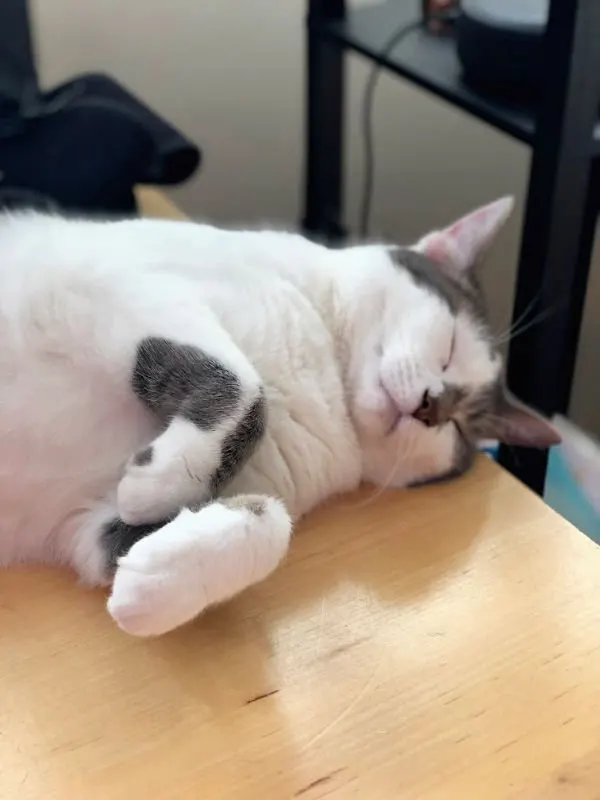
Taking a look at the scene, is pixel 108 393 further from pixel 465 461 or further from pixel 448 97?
pixel 448 97

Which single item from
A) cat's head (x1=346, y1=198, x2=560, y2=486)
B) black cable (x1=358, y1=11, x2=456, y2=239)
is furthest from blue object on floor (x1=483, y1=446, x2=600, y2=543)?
black cable (x1=358, y1=11, x2=456, y2=239)

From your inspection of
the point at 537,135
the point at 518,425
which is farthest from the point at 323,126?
the point at 518,425

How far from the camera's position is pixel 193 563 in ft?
2.54

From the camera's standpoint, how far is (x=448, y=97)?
1.30 m

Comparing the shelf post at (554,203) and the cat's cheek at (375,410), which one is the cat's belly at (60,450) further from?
the shelf post at (554,203)

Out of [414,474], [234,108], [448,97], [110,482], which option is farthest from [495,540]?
Result: [234,108]

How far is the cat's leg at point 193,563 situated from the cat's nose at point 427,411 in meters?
0.27

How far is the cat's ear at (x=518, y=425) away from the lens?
3.85 feet

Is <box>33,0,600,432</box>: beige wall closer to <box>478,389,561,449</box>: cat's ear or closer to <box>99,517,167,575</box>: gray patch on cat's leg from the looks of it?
<box>478,389,561,449</box>: cat's ear

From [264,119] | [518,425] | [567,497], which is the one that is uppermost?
[264,119]

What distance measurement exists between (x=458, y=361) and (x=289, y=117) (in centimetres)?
108

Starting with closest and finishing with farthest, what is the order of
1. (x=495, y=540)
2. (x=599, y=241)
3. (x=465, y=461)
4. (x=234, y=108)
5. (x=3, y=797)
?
1. (x=3, y=797)
2. (x=495, y=540)
3. (x=465, y=461)
4. (x=599, y=241)
5. (x=234, y=108)

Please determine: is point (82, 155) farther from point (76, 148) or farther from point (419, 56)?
point (419, 56)

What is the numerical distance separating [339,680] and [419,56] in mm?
978
